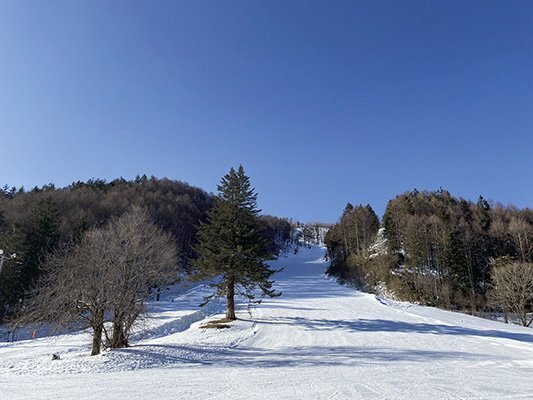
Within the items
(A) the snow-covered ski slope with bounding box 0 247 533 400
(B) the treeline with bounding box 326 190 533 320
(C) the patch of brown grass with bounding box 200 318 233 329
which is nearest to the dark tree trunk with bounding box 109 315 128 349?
(A) the snow-covered ski slope with bounding box 0 247 533 400

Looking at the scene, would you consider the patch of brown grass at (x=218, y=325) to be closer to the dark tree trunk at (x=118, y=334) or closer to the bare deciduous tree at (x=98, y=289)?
the bare deciduous tree at (x=98, y=289)

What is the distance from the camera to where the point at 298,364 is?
12.0 metres

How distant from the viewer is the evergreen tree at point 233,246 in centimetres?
2347

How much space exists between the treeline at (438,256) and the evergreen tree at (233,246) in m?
27.4

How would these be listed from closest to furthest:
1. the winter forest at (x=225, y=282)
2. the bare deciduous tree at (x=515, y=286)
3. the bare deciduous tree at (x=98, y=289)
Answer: the bare deciduous tree at (x=98, y=289)
the winter forest at (x=225, y=282)
the bare deciduous tree at (x=515, y=286)

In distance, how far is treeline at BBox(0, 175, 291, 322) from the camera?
3528cm

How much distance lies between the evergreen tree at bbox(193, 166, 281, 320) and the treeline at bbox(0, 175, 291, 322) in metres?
1.35

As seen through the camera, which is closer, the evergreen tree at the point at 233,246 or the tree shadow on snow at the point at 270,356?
the tree shadow on snow at the point at 270,356

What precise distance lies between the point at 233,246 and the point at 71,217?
52.0 metres

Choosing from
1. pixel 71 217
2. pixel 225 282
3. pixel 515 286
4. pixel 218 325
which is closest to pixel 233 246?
pixel 225 282

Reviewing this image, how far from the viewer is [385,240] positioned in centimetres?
5762

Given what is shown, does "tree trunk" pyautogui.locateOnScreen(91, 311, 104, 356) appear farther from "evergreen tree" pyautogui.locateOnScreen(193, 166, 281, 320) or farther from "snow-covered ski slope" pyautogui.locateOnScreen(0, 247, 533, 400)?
"evergreen tree" pyautogui.locateOnScreen(193, 166, 281, 320)

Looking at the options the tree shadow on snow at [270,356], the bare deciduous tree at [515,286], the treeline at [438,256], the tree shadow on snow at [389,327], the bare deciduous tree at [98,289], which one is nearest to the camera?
the tree shadow on snow at [270,356]

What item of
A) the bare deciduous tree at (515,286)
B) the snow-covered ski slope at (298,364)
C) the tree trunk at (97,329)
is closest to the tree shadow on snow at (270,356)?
the snow-covered ski slope at (298,364)
